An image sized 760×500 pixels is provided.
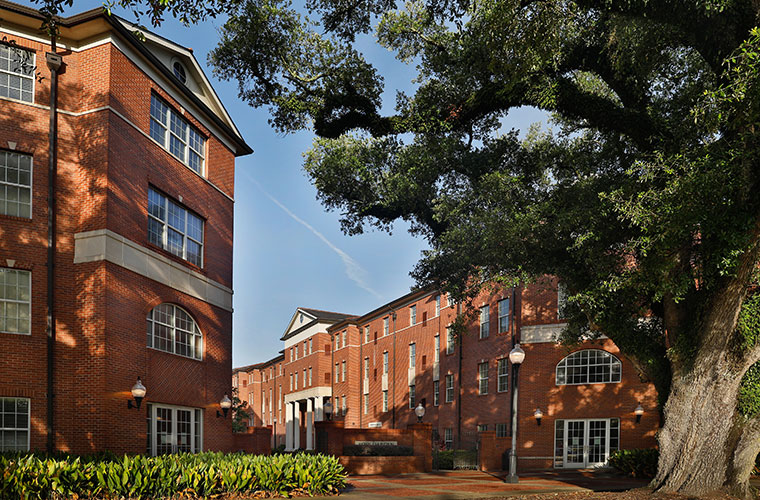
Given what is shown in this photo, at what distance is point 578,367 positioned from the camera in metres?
33.2

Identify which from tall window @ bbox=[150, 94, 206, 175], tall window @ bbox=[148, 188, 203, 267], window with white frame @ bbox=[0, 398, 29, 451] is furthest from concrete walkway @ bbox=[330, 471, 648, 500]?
tall window @ bbox=[150, 94, 206, 175]

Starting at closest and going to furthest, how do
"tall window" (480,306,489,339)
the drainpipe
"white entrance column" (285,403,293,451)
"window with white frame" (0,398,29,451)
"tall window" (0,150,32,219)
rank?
1. "window with white frame" (0,398,29,451)
2. the drainpipe
3. "tall window" (0,150,32,219)
4. "tall window" (480,306,489,339)
5. "white entrance column" (285,403,293,451)

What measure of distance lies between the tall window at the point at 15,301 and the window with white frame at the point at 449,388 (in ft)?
94.9

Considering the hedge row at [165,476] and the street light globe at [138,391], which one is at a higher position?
the street light globe at [138,391]

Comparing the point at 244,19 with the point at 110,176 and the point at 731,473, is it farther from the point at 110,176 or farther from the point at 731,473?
the point at 731,473

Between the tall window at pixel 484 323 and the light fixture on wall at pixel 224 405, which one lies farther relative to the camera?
the tall window at pixel 484 323

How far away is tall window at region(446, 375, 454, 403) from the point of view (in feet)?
139

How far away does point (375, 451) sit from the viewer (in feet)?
87.1

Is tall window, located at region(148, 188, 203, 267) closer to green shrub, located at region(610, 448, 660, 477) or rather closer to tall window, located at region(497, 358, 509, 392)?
green shrub, located at region(610, 448, 660, 477)

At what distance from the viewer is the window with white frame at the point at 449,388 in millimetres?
42438

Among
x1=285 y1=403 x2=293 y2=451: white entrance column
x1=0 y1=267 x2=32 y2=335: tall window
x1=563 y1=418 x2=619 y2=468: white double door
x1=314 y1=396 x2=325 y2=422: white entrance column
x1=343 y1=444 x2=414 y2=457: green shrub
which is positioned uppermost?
x1=0 y1=267 x2=32 y2=335: tall window

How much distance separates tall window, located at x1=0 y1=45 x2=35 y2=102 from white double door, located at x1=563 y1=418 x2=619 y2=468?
27.0 meters

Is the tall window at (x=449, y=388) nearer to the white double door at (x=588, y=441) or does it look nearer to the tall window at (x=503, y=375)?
the tall window at (x=503, y=375)

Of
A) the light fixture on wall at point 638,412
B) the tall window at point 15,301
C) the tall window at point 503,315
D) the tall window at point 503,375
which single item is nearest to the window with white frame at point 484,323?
the tall window at point 503,315
